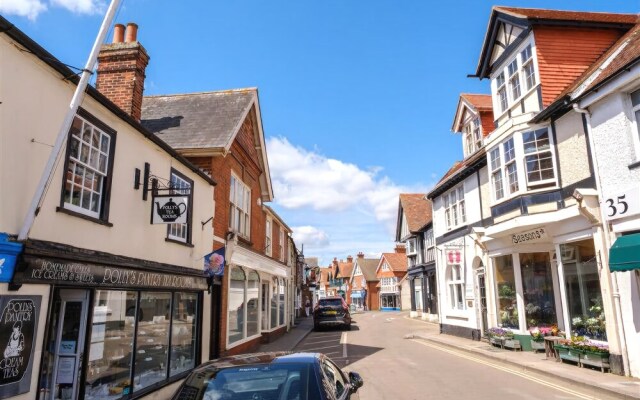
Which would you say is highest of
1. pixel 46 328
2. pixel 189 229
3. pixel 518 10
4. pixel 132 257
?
pixel 518 10

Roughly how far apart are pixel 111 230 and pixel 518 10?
571 inches

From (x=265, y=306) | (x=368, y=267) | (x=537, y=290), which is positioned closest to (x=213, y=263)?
(x=265, y=306)

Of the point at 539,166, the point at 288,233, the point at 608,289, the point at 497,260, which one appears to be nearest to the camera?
the point at 608,289

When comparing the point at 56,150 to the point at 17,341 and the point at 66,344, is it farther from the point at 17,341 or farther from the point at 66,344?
the point at 66,344

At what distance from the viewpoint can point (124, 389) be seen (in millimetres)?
7211

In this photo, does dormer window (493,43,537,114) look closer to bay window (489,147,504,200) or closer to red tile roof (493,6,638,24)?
red tile roof (493,6,638,24)

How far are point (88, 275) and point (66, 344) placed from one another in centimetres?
107

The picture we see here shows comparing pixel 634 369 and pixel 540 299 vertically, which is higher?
pixel 540 299

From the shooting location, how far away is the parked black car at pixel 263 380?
3641 millimetres

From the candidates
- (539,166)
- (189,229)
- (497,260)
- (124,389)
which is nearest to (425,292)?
(497,260)

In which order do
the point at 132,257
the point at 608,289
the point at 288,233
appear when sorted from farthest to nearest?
the point at 288,233
the point at 608,289
the point at 132,257

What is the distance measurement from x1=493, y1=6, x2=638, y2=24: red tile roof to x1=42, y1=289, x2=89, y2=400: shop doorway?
14.0m

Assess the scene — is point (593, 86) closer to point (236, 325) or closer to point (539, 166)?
point (539, 166)

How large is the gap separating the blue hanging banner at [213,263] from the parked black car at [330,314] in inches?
612
